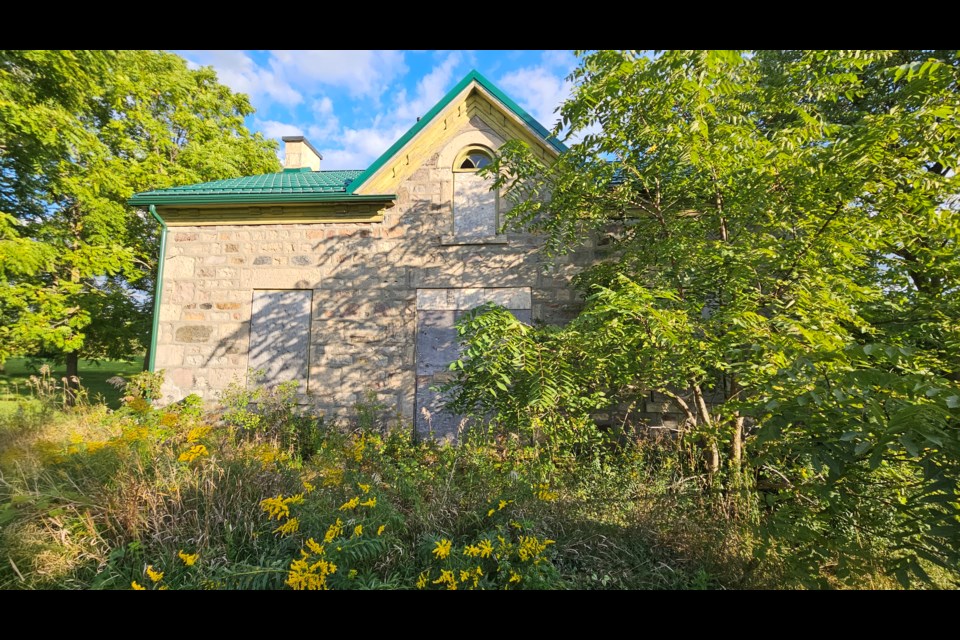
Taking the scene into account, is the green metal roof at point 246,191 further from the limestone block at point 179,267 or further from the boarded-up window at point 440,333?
the boarded-up window at point 440,333

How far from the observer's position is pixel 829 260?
12.2ft

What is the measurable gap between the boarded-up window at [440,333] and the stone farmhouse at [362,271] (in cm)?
2

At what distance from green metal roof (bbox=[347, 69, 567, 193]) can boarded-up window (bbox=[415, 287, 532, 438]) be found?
2331 millimetres

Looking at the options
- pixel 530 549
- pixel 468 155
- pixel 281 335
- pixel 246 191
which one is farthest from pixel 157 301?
pixel 530 549

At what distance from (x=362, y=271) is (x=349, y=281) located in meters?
0.30

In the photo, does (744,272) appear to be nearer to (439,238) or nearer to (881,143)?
(881,143)

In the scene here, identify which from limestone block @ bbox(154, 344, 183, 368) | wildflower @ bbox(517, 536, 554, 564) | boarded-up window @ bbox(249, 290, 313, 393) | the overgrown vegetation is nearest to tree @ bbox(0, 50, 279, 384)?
limestone block @ bbox(154, 344, 183, 368)

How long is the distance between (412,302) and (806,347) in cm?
586

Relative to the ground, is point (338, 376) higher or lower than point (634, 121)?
lower

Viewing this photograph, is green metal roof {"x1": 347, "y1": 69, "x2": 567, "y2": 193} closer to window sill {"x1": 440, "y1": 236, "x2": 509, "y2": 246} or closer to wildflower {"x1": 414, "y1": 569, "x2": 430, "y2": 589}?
window sill {"x1": 440, "y1": 236, "x2": 509, "y2": 246}

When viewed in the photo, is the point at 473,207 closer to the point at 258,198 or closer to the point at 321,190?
the point at 321,190

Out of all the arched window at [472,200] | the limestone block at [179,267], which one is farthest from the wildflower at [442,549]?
the limestone block at [179,267]

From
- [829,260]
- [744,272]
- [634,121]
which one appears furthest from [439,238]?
[829,260]

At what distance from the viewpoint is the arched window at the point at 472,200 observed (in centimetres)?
750
